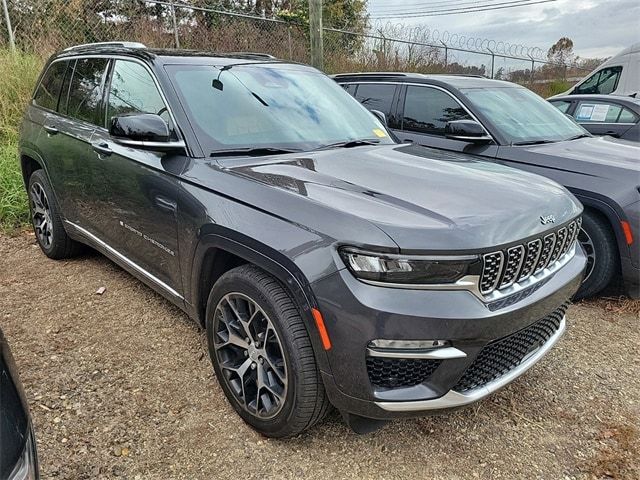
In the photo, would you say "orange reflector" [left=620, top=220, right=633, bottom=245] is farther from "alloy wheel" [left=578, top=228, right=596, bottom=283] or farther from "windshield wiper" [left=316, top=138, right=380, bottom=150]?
"windshield wiper" [left=316, top=138, right=380, bottom=150]

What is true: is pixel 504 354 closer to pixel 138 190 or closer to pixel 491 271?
pixel 491 271

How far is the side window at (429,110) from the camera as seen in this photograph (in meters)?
4.93

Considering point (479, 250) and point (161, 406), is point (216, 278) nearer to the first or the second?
point (161, 406)

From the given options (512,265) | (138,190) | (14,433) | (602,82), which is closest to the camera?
(14,433)

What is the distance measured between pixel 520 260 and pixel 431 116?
3235 mm

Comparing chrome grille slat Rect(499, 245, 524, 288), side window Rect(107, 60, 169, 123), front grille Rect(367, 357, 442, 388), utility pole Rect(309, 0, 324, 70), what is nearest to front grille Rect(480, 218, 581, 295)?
chrome grille slat Rect(499, 245, 524, 288)

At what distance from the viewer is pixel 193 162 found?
8.69 ft

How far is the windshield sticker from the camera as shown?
7.66 m

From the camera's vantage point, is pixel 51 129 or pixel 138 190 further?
pixel 51 129

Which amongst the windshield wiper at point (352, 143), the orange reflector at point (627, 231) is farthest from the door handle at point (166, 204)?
the orange reflector at point (627, 231)

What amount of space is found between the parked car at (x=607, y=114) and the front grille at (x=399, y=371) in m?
6.68

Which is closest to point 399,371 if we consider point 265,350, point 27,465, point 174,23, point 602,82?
point 265,350

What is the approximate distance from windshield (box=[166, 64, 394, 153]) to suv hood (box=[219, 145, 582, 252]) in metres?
0.19

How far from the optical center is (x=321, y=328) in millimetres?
2010
